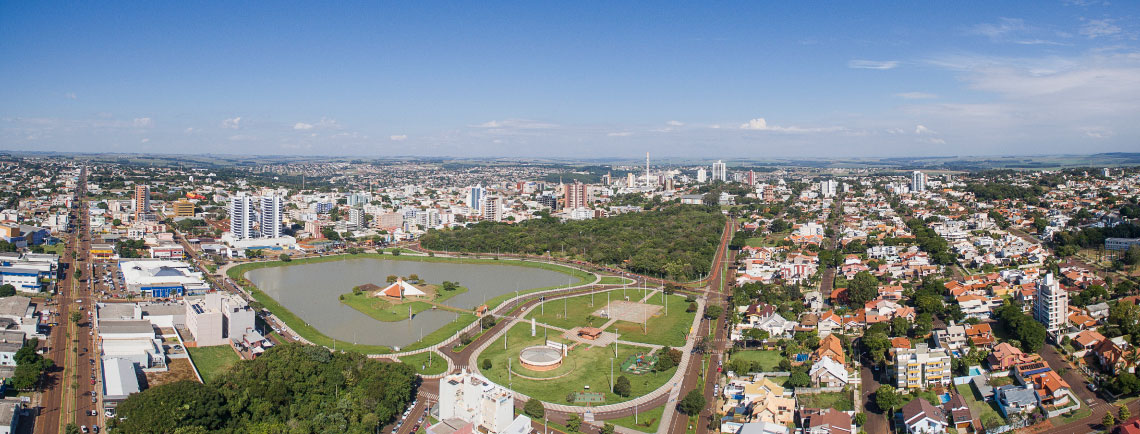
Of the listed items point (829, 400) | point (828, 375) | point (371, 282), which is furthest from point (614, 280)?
point (829, 400)

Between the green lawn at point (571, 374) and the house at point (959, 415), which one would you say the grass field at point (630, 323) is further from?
the house at point (959, 415)

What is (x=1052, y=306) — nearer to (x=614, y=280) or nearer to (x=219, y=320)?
(x=614, y=280)

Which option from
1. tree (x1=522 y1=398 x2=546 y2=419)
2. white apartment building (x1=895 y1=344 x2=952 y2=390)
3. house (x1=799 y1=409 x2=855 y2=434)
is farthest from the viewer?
white apartment building (x1=895 y1=344 x2=952 y2=390)

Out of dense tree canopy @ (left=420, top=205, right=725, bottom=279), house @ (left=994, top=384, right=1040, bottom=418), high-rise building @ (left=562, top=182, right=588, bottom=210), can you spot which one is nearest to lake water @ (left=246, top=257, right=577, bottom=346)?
dense tree canopy @ (left=420, top=205, right=725, bottom=279)

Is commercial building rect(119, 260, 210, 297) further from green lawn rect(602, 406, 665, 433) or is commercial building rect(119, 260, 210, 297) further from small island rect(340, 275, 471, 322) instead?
green lawn rect(602, 406, 665, 433)

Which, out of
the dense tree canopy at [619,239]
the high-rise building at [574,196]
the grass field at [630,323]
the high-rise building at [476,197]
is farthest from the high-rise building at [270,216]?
the high-rise building at [574,196]

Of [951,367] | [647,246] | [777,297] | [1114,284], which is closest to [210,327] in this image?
[777,297]
